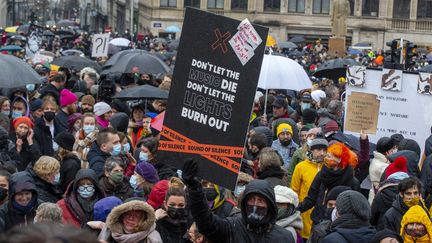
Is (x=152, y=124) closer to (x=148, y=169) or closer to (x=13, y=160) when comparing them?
(x=13, y=160)

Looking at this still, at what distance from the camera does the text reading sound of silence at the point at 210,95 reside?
617cm

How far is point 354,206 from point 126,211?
4.72 feet

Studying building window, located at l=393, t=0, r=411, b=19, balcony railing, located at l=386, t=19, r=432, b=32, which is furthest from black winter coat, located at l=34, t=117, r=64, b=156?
building window, located at l=393, t=0, r=411, b=19

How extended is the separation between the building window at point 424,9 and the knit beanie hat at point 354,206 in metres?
55.9

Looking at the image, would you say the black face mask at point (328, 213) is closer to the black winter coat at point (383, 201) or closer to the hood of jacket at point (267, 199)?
the black winter coat at point (383, 201)

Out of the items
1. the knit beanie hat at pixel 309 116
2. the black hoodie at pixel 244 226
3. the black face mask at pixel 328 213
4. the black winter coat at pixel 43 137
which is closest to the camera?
the black hoodie at pixel 244 226

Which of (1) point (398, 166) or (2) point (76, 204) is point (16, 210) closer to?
(2) point (76, 204)

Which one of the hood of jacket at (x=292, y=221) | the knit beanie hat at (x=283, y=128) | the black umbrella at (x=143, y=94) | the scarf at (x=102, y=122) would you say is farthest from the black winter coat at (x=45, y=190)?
the black umbrella at (x=143, y=94)

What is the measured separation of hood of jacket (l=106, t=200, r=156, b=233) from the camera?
6.86m

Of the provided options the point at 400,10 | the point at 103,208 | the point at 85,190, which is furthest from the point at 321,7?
the point at 103,208

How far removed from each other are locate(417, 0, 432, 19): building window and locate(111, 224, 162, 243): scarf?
56.4 meters

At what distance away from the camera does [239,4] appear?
64.6 metres

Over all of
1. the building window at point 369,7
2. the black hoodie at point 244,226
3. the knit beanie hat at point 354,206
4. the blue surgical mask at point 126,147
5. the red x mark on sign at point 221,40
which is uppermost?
the red x mark on sign at point 221,40

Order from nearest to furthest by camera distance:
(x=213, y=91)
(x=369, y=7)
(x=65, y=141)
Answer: (x=213, y=91) < (x=65, y=141) < (x=369, y=7)
